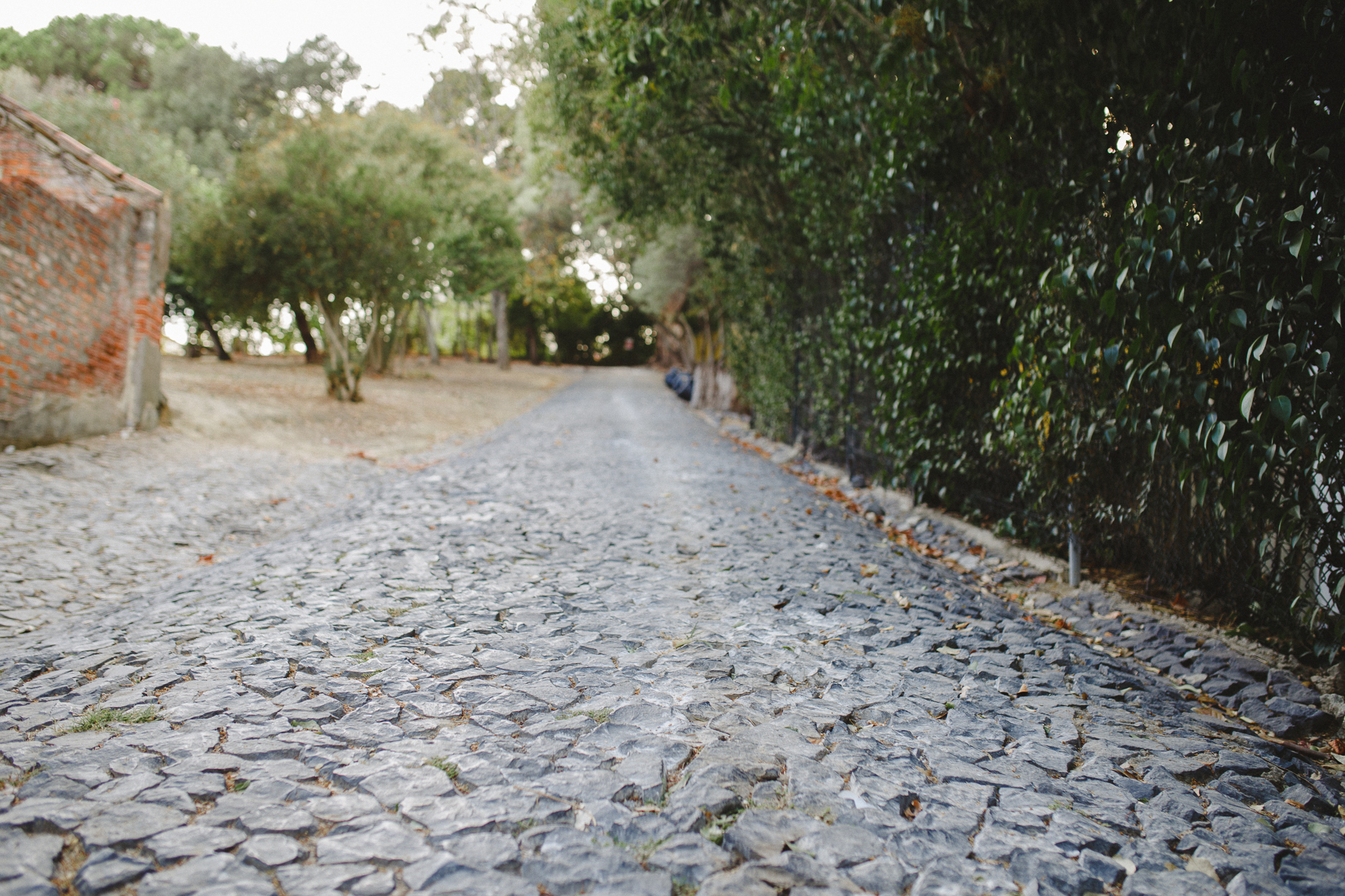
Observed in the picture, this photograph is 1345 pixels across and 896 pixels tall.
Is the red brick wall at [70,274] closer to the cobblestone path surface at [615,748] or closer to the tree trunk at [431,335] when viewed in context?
the cobblestone path surface at [615,748]

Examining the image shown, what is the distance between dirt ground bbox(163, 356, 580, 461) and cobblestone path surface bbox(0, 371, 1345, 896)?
7.09 meters

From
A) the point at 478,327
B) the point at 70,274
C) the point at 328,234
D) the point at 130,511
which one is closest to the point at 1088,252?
the point at 130,511

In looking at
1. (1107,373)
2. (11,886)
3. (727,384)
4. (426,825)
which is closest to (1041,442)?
(1107,373)

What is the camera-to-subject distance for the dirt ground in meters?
11.3

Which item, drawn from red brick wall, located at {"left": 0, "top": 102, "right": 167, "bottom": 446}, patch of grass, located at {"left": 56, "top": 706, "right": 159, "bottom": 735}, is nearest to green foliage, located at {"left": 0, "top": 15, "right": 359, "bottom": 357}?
red brick wall, located at {"left": 0, "top": 102, "right": 167, "bottom": 446}

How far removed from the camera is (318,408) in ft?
49.1

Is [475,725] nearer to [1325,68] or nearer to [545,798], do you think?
[545,798]

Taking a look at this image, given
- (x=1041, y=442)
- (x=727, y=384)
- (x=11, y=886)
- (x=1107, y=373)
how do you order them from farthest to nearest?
(x=727, y=384) < (x=1041, y=442) < (x=1107, y=373) < (x=11, y=886)

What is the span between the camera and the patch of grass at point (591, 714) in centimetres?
290

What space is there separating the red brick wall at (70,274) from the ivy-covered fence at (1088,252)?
6141mm

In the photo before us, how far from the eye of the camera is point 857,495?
8.39 metres

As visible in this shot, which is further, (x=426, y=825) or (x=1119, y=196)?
(x=1119, y=196)

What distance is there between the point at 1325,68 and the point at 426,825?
4086 millimetres

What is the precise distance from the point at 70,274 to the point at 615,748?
8925mm
